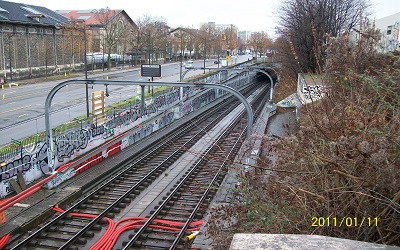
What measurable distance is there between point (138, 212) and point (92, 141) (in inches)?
285

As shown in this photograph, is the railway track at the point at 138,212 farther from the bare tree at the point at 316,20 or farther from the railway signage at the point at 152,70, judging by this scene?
the bare tree at the point at 316,20

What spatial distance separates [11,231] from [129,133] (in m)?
10.5

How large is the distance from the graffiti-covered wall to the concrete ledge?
11.1 metres

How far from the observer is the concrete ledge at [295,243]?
418cm

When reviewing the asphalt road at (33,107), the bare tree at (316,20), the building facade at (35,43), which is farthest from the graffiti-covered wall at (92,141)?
the building facade at (35,43)

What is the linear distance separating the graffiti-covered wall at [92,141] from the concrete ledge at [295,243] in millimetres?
11087

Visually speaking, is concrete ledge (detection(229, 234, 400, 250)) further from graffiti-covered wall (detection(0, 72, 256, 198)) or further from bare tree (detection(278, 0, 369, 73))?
bare tree (detection(278, 0, 369, 73))

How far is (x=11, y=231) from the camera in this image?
10727 millimetres

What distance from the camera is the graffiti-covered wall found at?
1393cm

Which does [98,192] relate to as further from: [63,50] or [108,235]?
[63,50]

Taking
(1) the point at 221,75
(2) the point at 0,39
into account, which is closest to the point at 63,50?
(2) the point at 0,39

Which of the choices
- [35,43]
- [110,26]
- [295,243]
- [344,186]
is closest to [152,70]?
[344,186]
